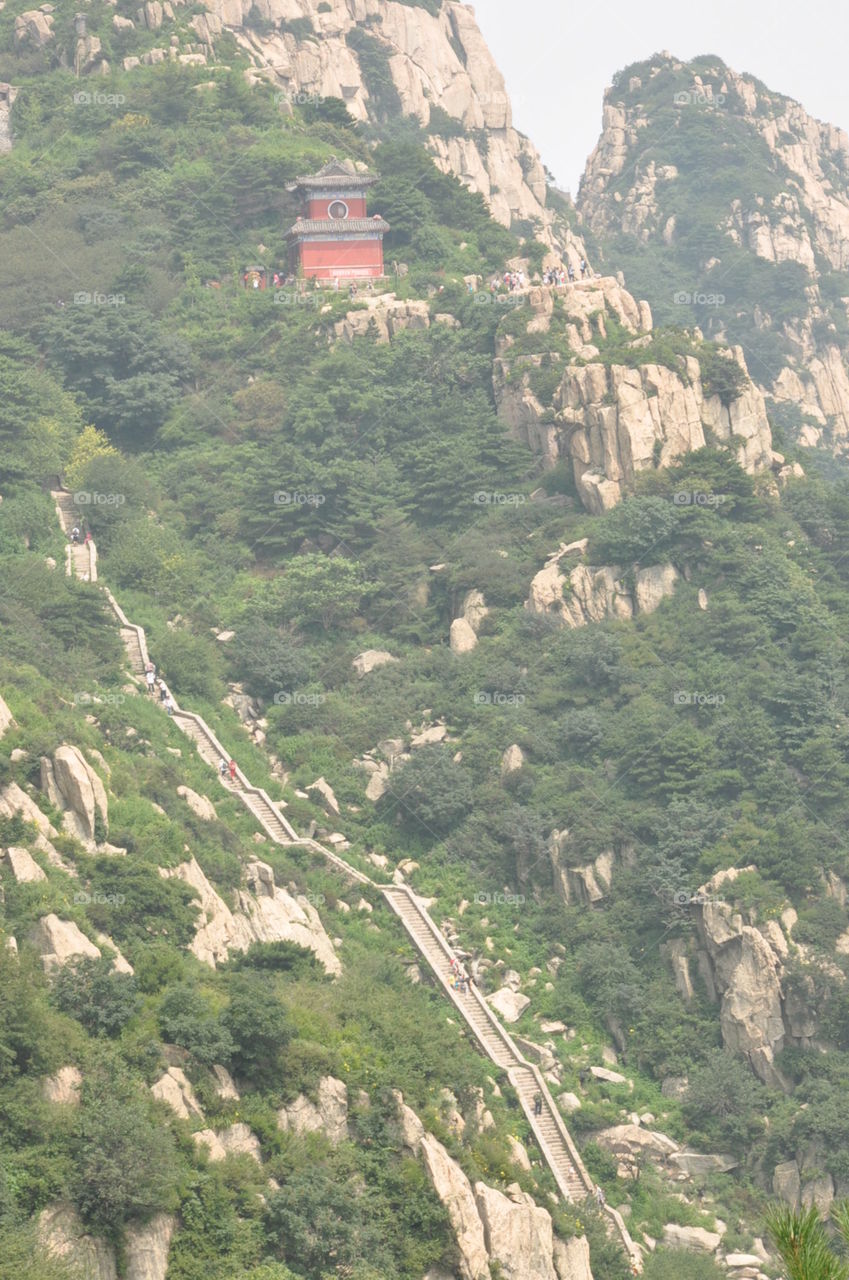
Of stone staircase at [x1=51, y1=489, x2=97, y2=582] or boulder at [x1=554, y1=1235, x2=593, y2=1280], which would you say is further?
stone staircase at [x1=51, y1=489, x2=97, y2=582]

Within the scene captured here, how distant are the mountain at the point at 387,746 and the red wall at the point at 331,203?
3.84 feet

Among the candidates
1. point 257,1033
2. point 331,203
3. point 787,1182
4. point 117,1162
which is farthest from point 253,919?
point 331,203

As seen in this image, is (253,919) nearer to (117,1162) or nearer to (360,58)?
(117,1162)

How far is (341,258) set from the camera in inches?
2899

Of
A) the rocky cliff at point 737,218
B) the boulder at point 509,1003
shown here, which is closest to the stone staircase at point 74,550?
the boulder at point 509,1003

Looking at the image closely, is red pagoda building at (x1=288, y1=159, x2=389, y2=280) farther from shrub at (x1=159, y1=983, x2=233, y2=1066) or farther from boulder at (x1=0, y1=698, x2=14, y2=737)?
shrub at (x1=159, y1=983, x2=233, y2=1066)

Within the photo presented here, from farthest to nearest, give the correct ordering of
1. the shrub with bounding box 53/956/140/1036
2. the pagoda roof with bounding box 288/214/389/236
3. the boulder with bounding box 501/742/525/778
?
1. the pagoda roof with bounding box 288/214/389/236
2. the boulder with bounding box 501/742/525/778
3. the shrub with bounding box 53/956/140/1036

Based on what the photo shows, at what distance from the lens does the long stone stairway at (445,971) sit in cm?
4481

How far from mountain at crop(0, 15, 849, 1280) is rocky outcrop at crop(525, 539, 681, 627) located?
108 mm

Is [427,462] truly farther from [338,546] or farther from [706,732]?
[706,732]

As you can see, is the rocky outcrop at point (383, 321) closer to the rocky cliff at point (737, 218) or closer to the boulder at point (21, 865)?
the rocky cliff at point (737, 218)

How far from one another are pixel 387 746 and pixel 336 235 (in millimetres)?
24103

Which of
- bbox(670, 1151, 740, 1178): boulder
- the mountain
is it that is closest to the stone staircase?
the mountain

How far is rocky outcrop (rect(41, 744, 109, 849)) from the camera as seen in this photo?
138 feet
